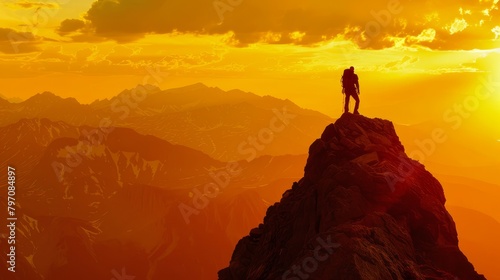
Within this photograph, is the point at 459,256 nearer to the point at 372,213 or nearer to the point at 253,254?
the point at 372,213

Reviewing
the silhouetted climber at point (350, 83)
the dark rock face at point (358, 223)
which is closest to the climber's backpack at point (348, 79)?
the silhouetted climber at point (350, 83)

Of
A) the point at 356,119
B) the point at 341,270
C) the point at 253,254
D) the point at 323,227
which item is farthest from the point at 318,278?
the point at 356,119

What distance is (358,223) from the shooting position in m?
36.9

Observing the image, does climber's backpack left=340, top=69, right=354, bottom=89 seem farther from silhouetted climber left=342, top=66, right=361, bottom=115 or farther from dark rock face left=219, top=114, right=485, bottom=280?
dark rock face left=219, top=114, right=485, bottom=280

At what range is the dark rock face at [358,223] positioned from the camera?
3178cm

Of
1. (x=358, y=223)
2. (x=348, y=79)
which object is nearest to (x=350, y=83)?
(x=348, y=79)

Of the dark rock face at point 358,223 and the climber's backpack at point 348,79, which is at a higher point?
the climber's backpack at point 348,79

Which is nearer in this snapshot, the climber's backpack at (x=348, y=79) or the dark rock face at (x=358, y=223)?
the dark rock face at (x=358, y=223)

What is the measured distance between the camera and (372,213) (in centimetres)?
3881

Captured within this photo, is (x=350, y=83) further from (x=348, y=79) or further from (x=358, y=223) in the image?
(x=358, y=223)

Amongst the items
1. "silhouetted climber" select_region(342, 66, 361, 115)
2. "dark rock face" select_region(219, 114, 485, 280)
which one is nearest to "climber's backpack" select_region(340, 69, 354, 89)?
"silhouetted climber" select_region(342, 66, 361, 115)

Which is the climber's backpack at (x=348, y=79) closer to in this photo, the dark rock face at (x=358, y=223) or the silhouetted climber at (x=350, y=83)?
the silhouetted climber at (x=350, y=83)

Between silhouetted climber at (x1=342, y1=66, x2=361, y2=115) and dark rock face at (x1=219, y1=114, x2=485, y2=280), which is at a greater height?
silhouetted climber at (x1=342, y1=66, x2=361, y2=115)

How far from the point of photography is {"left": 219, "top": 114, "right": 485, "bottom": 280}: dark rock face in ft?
104
